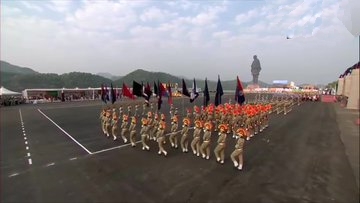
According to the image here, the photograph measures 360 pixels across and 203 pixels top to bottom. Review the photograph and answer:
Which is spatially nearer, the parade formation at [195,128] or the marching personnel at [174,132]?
the parade formation at [195,128]

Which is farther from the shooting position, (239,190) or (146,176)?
(146,176)

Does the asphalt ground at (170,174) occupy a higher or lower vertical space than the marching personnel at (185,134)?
lower

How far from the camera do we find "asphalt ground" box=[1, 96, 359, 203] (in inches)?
400

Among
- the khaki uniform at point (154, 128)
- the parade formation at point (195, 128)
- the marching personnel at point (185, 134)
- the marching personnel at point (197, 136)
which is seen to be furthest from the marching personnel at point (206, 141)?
the khaki uniform at point (154, 128)

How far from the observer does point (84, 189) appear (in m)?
10.8

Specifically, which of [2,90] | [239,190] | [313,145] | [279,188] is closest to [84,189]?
[239,190]

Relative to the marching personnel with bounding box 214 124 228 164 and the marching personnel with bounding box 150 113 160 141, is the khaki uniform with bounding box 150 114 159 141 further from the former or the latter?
the marching personnel with bounding box 214 124 228 164

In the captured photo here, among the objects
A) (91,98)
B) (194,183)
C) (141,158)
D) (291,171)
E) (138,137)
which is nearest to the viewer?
(194,183)

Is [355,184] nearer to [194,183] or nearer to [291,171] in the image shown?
[291,171]

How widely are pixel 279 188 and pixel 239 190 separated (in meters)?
1.67

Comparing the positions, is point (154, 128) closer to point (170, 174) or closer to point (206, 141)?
point (206, 141)

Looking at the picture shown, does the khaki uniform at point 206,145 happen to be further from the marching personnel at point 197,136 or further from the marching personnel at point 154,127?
the marching personnel at point 154,127

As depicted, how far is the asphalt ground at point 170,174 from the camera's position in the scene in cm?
1017

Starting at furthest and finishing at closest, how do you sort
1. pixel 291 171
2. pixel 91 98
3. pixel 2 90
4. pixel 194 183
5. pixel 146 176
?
pixel 91 98, pixel 2 90, pixel 291 171, pixel 146 176, pixel 194 183
